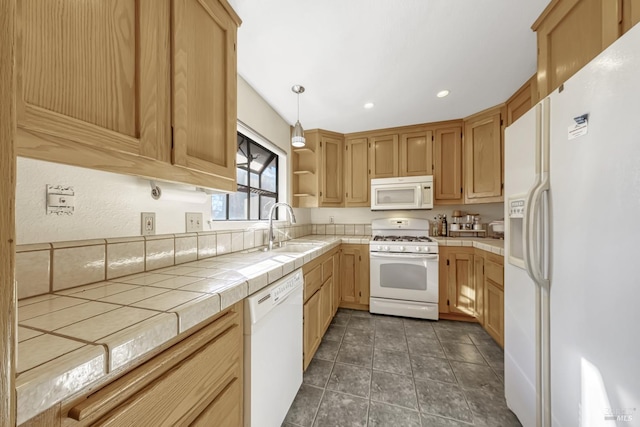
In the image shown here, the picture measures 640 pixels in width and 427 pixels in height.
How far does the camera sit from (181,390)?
0.62 meters

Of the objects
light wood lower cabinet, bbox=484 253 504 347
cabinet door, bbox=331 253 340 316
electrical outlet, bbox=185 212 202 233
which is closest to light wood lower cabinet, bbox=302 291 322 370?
cabinet door, bbox=331 253 340 316

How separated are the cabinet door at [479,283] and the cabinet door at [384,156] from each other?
4.42ft

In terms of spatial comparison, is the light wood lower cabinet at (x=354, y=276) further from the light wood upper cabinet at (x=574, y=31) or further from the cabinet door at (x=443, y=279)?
the light wood upper cabinet at (x=574, y=31)

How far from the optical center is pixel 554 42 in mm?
1271

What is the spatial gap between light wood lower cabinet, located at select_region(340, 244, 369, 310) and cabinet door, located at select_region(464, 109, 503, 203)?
143 cm

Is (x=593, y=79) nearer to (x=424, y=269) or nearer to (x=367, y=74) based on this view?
(x=367, y=74)

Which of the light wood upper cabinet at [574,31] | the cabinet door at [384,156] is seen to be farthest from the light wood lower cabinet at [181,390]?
the cabinet door at [384,156]

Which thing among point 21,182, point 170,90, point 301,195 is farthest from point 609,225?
point 301,195

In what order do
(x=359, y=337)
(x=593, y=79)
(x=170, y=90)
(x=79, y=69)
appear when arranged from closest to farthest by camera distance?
(x=79, y=69), (x=593, y=79), (x=170, y=90), (x=359, y=337)

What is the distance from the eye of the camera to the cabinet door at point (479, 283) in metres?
2.22

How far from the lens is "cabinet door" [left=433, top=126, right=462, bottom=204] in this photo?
2732 millimetres

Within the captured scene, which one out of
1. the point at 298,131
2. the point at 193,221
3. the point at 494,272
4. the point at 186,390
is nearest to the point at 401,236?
the point at 494,272

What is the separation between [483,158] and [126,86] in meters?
3.09

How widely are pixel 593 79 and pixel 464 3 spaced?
2.79 feet
